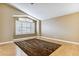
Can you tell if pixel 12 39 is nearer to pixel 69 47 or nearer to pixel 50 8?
pixel 50 8

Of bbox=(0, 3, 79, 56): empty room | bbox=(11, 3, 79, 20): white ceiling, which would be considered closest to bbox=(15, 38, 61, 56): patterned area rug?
bbox=(0, 3, 79, 56): empty room

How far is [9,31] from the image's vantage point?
230cm

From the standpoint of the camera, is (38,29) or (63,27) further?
(63,27)

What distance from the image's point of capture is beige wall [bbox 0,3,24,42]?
85.9 inches

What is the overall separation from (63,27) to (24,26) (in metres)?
1.11

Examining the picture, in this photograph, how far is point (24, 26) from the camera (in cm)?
212

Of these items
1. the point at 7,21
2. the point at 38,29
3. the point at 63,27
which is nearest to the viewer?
the point at 38,29

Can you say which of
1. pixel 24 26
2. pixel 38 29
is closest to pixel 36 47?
pixel 38 29

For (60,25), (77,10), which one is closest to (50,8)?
(60,25)

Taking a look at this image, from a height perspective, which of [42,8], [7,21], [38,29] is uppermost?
[42,8]

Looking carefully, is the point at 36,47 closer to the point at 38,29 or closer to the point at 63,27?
the point at 38,29

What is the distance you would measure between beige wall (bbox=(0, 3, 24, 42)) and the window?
0.15 meters

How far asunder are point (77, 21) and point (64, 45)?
795mm

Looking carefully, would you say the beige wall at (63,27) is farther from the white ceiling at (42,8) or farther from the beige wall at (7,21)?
the beige wall at (7,21)
